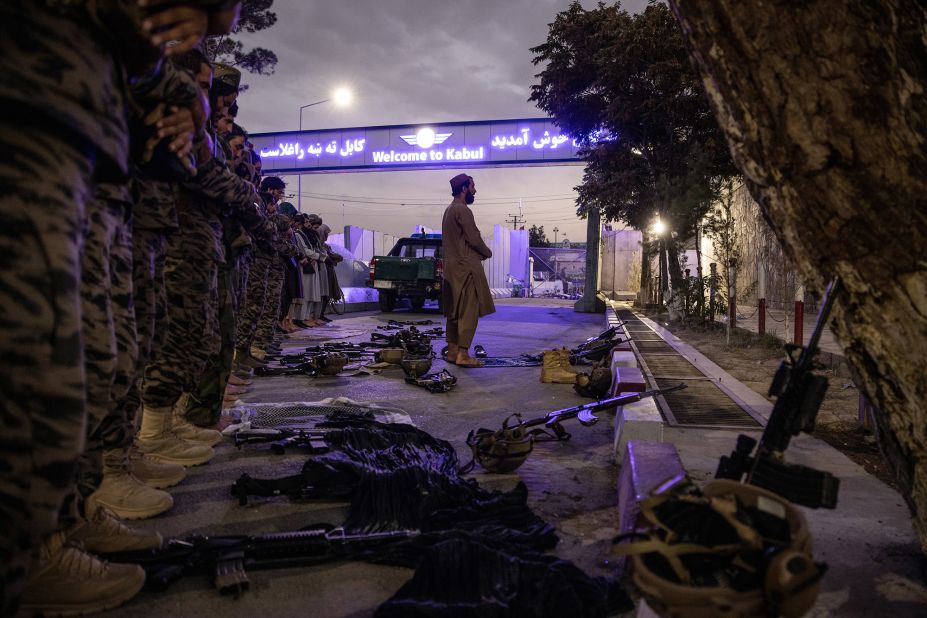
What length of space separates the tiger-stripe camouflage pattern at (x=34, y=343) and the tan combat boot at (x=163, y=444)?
81.4 inches

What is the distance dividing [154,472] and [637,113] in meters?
12.4

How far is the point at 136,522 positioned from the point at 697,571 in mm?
2198

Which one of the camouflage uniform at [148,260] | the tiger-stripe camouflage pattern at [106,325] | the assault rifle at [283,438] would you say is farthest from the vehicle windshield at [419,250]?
the tiger-stripe camouflage pattern at [106,325]

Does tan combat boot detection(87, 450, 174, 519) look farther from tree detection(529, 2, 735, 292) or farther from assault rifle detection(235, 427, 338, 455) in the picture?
tree detection(529, 2, 735, 292)

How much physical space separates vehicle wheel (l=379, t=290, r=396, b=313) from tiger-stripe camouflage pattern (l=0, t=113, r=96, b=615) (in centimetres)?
1537

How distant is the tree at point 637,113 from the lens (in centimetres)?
1157

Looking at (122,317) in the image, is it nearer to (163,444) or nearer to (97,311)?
(97,311)

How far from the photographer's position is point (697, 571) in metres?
0.98

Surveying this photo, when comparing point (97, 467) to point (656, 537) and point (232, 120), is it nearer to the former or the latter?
point (656, 537)

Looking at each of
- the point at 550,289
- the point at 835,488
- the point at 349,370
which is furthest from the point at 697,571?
the point at 550,289

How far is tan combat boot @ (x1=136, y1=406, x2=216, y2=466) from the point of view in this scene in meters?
2.95

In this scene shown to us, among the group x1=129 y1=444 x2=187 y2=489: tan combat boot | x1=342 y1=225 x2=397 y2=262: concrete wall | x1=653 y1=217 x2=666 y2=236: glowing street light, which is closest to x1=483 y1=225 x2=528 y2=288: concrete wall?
x1=342 y1=225 x2=397 y2=262: concrete wall

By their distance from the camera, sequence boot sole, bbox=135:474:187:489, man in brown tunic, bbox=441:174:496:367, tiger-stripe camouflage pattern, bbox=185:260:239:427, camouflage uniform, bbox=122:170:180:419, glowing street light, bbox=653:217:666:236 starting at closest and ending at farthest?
camouflage uniform, bbox=122:170:180:419
boot sole, bbox=135:474:187:489
tiger-stripe camouflage pattern, bbox=185:260:239:427
man in brown tunic, bbox=441:174:496:367
glowing street light, bbox=653:217:666:236

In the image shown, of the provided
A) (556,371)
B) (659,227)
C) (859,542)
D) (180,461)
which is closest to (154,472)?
(180,461)
